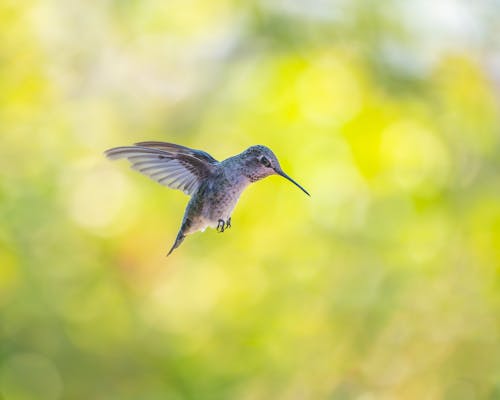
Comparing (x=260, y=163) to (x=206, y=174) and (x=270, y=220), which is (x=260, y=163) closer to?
(x=206, y=174)

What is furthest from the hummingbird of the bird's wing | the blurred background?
the blurred background

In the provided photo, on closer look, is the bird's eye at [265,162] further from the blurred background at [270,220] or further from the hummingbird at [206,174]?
the blurred background at [270,220]

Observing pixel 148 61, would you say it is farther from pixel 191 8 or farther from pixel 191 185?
pixel 191 185

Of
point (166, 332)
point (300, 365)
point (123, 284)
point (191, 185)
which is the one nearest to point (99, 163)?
point (123, 284)

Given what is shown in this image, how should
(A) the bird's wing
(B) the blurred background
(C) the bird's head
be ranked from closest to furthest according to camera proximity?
(C) the bird's head
(A) the bird's wing
(B) the blurred background

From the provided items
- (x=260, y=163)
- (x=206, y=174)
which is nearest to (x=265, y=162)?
(x=260, y=163)

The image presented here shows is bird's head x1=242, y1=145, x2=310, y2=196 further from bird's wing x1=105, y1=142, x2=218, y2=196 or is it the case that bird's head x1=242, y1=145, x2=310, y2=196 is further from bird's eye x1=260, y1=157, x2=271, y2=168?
bird's wing x1=105, y1=142, x2=218, y2=196

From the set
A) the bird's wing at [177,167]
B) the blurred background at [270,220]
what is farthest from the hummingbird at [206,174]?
the blurred background at [270,220]
